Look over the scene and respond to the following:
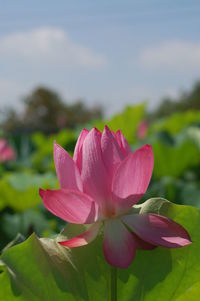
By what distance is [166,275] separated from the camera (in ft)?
1.76

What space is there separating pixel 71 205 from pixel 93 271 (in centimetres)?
9

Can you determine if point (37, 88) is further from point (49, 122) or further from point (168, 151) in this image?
point (168, 151)

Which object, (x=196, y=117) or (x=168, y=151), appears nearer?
(x=168, y=151)

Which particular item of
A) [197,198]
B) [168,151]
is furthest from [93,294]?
[168,151]

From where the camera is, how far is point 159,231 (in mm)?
490

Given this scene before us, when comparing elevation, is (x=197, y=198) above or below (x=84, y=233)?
below

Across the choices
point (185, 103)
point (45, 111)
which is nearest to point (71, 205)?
point (45, 111)

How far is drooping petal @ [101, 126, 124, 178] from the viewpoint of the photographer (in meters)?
0.51

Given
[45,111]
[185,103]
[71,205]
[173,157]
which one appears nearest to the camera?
[71,205]

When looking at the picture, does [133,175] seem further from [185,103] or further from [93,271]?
[185,103]

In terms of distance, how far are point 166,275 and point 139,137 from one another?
318 cm

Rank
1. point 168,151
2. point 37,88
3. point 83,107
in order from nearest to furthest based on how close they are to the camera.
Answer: point 168,151 → point 37,88 → point 83,107

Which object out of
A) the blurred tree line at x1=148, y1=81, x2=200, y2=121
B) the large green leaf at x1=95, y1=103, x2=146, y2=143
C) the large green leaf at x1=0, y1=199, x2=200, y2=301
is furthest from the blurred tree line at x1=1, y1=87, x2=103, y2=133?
the large green leaf at x1=0, y1=199, x2=200, y2=301

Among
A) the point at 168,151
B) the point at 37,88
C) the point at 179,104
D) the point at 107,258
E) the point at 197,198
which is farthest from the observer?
the point at 179,104
